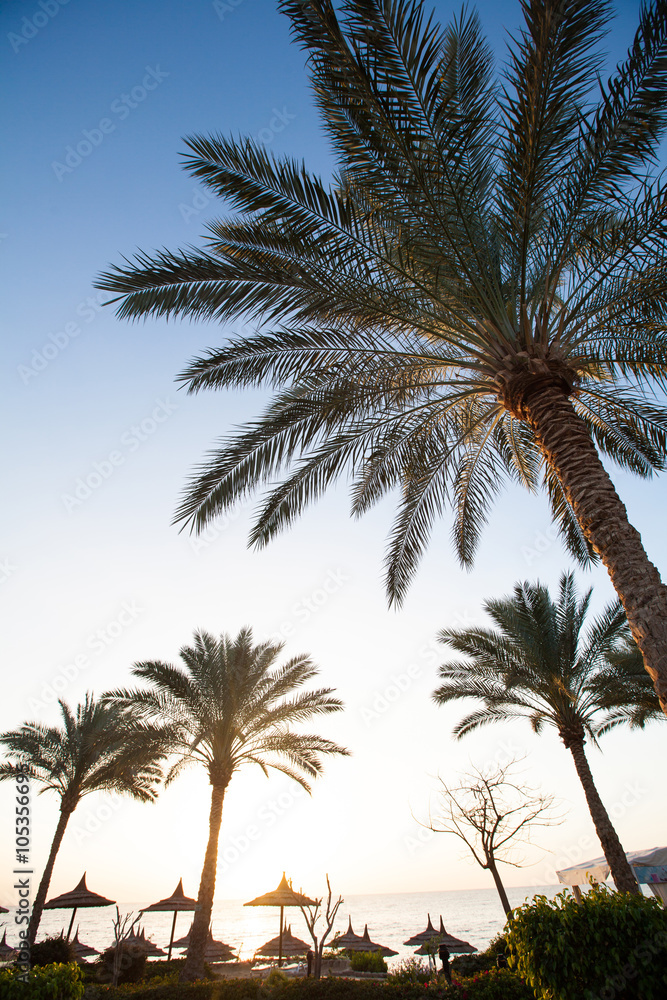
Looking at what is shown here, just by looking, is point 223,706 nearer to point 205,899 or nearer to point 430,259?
point 205,899

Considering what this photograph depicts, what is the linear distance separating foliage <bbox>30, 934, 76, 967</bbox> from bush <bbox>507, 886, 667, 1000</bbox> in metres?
14.8

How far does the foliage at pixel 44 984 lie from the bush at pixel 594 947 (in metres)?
5.24

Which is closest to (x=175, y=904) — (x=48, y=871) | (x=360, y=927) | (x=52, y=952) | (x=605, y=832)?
(x=48, y=871)

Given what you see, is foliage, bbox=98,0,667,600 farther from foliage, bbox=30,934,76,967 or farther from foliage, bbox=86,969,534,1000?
foliage, bbox=30,934,76,967

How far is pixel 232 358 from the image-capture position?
779 cm

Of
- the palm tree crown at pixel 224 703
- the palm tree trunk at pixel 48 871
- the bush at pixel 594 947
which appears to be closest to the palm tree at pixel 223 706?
the palm tree crown at pixel 224 703

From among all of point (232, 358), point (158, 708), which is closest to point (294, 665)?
point (158, 708)

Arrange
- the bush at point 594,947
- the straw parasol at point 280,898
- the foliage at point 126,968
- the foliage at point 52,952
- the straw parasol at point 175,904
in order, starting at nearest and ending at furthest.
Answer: the bush at point 594,947
the foliage at point 52,952
the foliage at point 126,968
the straw parasol at point 280,898
the straw parasol at point 175,904

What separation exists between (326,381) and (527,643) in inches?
373

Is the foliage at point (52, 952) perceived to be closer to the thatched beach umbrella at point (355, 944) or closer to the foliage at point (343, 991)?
the foliage at point (343, 991)

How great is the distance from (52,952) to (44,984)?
11.7 meters

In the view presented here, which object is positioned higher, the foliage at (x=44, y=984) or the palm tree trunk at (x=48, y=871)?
the palm tree trunk at (x=48, y=871)

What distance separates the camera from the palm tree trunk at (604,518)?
430cm

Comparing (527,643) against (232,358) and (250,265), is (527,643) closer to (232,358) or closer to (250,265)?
(232,358)
